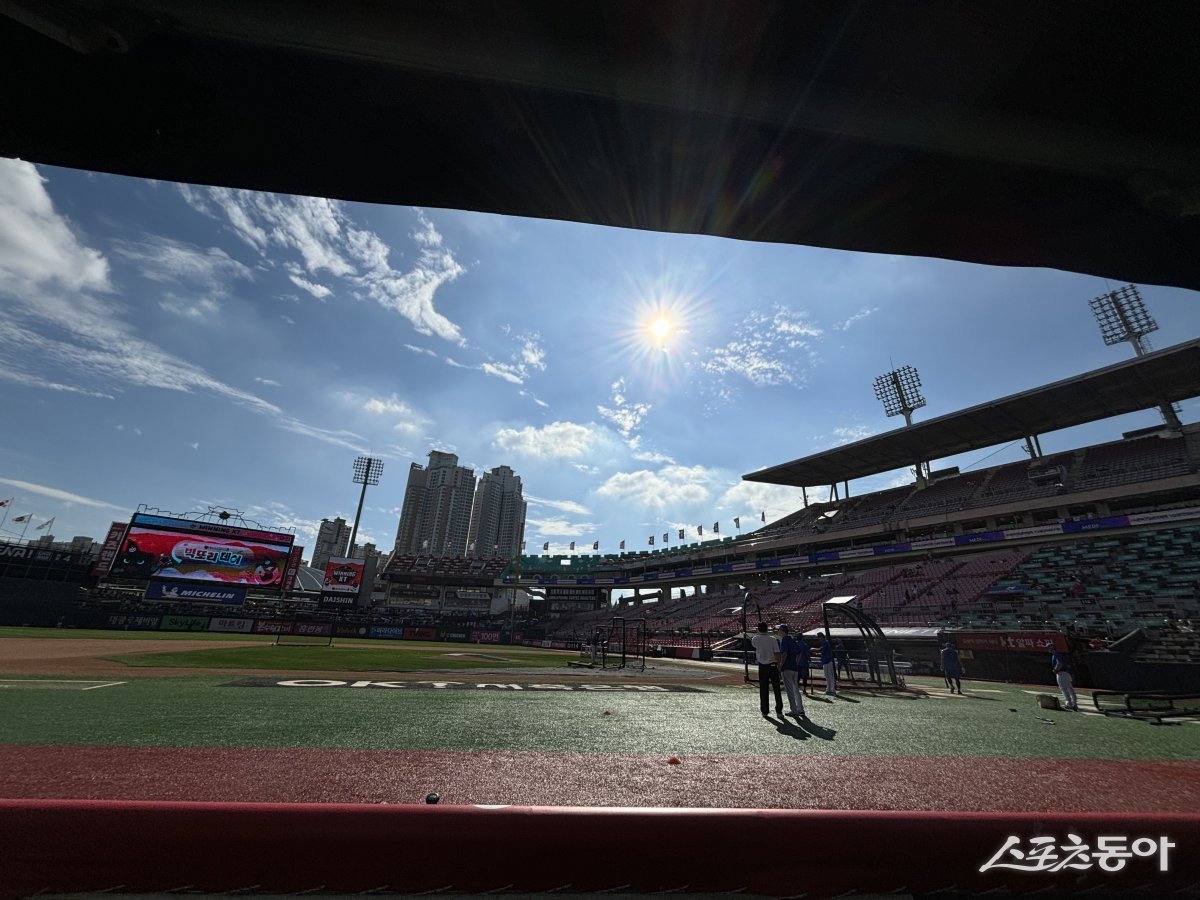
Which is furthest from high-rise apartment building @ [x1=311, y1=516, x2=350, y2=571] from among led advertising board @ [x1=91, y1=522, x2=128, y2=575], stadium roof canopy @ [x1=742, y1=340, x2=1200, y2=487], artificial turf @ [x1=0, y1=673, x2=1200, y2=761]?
artificial turf @ [x1=0, y1=673, x2=1200, y2=761]

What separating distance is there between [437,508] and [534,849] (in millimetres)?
129930

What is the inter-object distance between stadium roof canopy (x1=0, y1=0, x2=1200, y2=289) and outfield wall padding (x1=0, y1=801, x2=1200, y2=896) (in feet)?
10.7

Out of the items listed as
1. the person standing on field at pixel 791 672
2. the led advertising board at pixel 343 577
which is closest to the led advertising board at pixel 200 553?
the led advertising board at pixel 343 577

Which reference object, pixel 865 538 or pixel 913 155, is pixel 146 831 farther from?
pixel 865 538

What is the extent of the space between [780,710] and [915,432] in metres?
43.2

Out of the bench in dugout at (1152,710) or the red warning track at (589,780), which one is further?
the bench in dugout at (1152,710)

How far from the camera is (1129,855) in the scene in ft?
7.34

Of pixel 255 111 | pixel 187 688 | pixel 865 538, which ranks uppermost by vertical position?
pixel 865 538

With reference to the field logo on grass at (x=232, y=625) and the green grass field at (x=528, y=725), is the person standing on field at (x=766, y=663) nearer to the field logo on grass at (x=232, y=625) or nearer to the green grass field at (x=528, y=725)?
the green grass field at (x=528, y=725)

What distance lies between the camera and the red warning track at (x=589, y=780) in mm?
4094

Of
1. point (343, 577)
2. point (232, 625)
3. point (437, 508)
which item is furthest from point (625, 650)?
point (437, 508)

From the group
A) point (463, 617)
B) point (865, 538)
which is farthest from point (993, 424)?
point (463, 617)

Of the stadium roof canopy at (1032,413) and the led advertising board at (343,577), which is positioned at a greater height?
the stadium roof canopy at (1032,413)

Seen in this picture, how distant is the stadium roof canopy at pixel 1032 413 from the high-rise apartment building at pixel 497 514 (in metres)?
86.2
